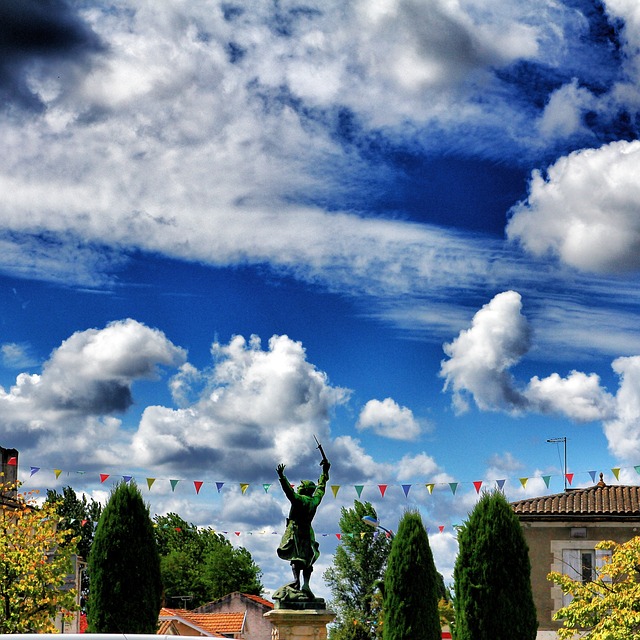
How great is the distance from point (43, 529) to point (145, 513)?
12.8 feet

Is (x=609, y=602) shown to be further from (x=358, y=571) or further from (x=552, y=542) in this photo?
(x=358, y=571)

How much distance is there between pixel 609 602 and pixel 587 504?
17.6ft

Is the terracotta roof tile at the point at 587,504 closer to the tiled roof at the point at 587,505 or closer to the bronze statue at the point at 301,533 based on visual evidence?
the tiled roof at the point at 587,505

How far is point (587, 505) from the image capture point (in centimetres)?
3027

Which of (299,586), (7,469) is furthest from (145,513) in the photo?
(7,469)

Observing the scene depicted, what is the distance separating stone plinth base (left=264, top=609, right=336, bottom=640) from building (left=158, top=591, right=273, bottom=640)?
23.3 meters

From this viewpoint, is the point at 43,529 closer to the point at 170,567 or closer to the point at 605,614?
the point at 605,614

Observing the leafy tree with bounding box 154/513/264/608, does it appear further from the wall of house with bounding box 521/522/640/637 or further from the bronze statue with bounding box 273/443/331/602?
the bronze statue with bounding box 273/443/331/602

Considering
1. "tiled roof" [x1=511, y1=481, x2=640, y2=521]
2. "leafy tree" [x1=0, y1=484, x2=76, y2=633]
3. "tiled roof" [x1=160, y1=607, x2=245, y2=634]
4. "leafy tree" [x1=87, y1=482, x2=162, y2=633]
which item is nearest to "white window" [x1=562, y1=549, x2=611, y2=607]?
"tiled roof" [x1=511, y1=481, x2=640, y2=521]

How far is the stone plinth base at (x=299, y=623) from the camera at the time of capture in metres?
20.3

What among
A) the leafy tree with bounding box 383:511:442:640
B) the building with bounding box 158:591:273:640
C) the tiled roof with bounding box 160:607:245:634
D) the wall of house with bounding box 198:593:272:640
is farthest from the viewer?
the wall of house with bounding box 198:593:272:640

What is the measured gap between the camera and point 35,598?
25.4 m

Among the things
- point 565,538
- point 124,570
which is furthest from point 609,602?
point 124,570

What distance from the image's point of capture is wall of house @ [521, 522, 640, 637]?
2934 centimetres
